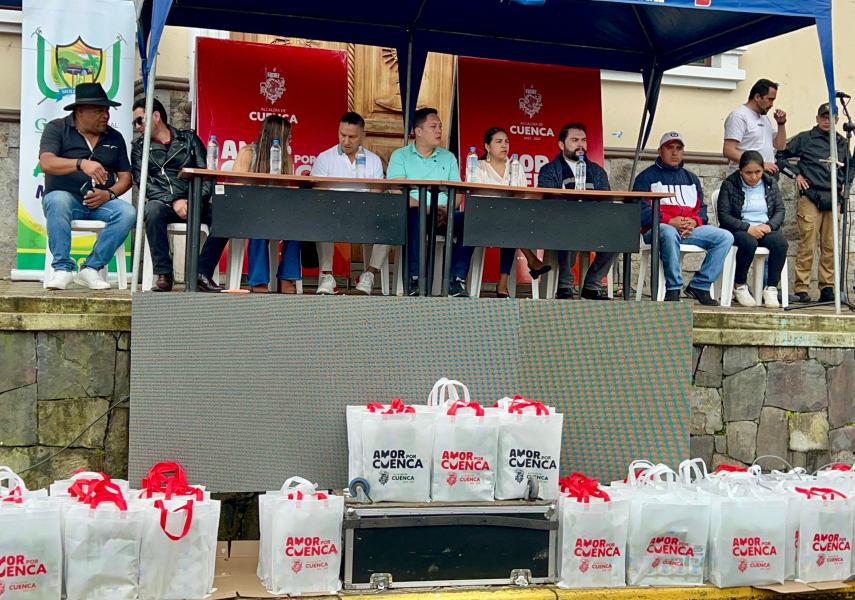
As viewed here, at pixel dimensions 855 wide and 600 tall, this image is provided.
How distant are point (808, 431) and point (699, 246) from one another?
179 centimetres

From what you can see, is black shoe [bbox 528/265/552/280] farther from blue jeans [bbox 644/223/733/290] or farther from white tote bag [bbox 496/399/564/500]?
white tote bag [bbox 496/399/564/500]

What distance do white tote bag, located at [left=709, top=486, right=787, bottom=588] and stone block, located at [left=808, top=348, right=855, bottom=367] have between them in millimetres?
1620

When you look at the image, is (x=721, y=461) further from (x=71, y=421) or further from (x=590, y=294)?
(x=71, y=421)

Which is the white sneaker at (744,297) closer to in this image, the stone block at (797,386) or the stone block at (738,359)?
the stone block at (797,386)

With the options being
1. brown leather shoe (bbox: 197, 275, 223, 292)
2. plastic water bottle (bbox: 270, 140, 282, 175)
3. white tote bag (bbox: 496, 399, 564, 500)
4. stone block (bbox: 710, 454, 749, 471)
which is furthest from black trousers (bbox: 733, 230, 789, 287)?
brown leather shoe (bbox: 197, 275, 223, 292)

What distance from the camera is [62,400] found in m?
4.73

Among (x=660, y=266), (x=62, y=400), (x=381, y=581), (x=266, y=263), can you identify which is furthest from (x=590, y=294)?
(x=62, y=400)

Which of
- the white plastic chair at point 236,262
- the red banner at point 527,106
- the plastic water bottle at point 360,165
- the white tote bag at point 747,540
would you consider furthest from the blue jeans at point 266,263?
the white tote bag at point 747,540

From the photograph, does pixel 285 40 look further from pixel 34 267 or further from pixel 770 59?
pixel 770 59

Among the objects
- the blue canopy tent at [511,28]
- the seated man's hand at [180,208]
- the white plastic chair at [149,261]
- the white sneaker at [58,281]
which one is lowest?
the white sneaker at [58,281]

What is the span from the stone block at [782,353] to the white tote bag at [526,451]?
1915mm

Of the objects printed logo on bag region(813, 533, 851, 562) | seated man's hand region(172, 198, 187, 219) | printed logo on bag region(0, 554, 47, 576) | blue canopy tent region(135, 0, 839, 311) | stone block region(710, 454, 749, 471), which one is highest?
blue canopy tent region(135, 0, 839, 311)

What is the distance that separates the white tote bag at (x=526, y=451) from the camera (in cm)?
440

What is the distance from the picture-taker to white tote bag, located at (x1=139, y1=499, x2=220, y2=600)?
12.7ft
